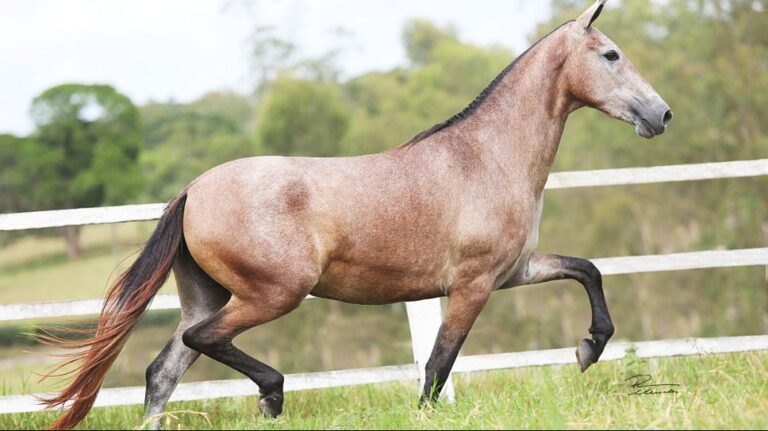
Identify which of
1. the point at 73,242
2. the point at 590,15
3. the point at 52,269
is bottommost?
the point at 73,242

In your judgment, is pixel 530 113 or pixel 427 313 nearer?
pixel 530 113

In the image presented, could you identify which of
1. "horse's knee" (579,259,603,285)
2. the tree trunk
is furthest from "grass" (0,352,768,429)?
the tree trunk

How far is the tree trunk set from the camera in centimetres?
3627

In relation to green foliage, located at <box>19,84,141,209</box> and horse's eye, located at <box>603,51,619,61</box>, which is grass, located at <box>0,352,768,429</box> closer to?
horse's eye, located at <box>603,51,619,61</box>

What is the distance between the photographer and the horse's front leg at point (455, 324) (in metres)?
4.59

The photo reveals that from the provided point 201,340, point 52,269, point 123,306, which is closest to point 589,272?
point 201,340

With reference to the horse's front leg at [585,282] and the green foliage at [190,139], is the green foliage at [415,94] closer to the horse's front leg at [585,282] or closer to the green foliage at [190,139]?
the green foliage at [190,139]

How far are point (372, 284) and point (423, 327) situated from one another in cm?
137

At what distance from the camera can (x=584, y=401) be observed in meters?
4.20

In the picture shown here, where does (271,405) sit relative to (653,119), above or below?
below

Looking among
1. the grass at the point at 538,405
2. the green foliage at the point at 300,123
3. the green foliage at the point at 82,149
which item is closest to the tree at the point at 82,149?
the green foliage at the point at 82,149

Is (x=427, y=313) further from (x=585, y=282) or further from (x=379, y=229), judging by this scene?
(x=379, y=229)

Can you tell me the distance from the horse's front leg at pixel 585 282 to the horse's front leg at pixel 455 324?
506 millimetres

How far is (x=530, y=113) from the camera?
4910 mm
